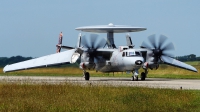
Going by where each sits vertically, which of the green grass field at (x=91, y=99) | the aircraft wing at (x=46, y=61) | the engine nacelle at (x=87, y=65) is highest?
the aircraft wing at (x=46, y=61)

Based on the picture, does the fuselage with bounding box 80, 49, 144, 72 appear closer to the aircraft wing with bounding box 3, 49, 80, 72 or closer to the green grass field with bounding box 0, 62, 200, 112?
the aircraft wing with bounding box 3, 49, 80, 72

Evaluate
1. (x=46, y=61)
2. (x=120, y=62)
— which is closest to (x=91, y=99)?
(x=120, y=62)

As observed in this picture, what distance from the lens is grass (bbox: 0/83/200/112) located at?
21172 mm

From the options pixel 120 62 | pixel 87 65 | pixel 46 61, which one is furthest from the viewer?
pixel 46 61

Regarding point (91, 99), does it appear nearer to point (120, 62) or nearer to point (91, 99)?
point (91, 99)

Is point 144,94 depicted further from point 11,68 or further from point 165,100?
point 11,68

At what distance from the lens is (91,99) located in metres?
24.3

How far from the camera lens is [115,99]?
2494cm

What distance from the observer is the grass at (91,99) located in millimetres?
21172

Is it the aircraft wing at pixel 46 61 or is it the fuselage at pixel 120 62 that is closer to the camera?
the fuselage at pixel 120 62

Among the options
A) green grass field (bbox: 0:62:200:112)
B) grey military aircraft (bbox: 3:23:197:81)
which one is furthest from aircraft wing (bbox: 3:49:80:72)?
green grass field (bbox: 0:62:200:112)

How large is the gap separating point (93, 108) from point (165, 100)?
5.18 metres

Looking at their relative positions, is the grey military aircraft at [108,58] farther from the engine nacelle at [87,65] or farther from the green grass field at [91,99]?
the green grass field at [91,99]

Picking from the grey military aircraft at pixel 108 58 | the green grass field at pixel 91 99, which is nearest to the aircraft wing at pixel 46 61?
the grey military aircraft at pixel 108 58
